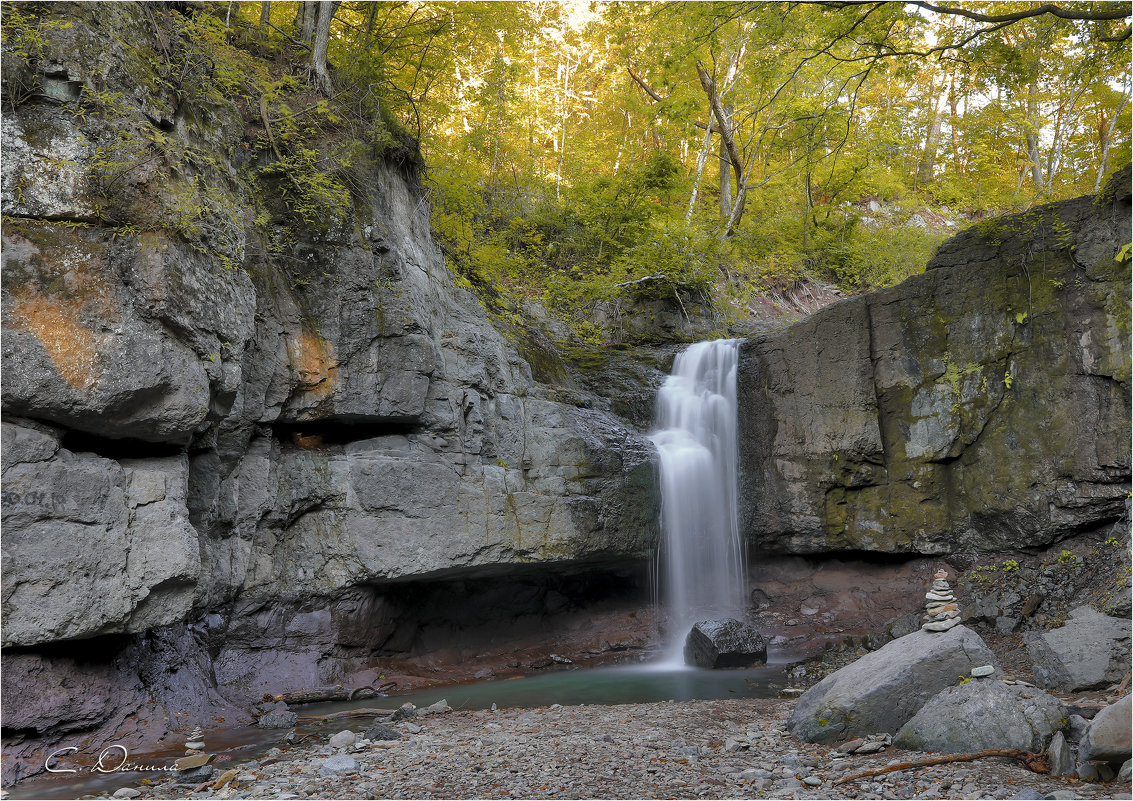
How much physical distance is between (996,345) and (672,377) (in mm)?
5532

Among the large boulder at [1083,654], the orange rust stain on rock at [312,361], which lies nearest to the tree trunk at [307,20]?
the orange rust stain on rock at [312,361]

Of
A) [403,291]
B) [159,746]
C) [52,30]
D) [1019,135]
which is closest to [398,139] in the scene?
[403,291]

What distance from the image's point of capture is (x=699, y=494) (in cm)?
1233

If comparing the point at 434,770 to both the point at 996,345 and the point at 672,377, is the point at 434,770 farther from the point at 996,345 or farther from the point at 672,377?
the point at 996,345

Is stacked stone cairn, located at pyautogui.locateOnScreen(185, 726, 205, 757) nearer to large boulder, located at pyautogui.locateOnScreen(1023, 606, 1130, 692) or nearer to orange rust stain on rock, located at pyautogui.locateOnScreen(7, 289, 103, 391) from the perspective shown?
orange rust stain on rock, located at pyautogui.locateOnScreen(7, 289, 103, 391)

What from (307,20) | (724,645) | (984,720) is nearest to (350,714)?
(724,645)

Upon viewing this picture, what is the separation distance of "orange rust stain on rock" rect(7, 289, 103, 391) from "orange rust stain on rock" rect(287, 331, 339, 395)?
2948 mm

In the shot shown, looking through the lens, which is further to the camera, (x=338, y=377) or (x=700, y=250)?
(x=700, y=250)

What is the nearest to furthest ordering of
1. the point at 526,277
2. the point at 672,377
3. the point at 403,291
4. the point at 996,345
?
the point at 403,291, the point at 996,345, the point at 672,377, the point at 526,277

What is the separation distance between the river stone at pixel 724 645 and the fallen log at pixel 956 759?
18.0 feet

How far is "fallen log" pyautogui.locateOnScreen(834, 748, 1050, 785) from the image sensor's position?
464cm

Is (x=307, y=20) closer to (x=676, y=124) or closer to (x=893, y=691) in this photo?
(x=676, y=124)

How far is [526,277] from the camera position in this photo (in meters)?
16.3

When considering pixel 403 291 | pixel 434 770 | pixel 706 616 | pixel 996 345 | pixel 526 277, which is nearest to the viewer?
pixel 434 770
